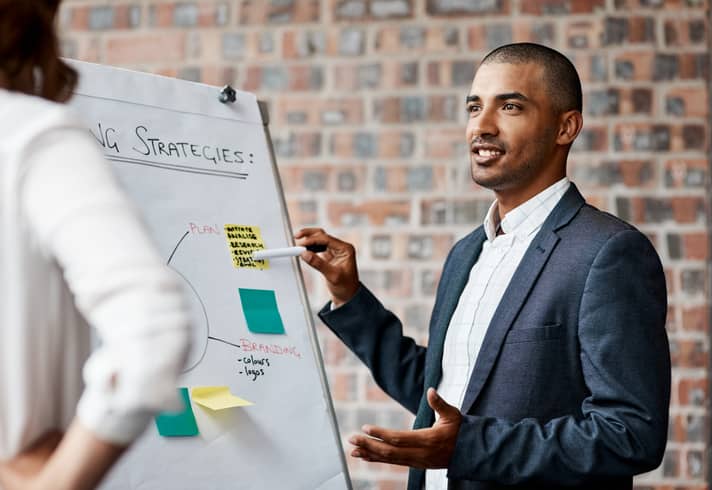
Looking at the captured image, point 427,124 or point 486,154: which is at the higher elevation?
point 486,154

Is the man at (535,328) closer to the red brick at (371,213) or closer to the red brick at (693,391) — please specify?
the red brick at (371,213)

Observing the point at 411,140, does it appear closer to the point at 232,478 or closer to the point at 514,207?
the point at 514,207

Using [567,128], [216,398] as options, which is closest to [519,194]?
[567,128]

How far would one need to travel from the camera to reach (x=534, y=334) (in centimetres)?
165

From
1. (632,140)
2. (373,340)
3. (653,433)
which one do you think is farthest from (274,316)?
(632,140)

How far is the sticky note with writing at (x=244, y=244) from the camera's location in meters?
1.81

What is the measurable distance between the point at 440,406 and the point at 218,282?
50 centimetres

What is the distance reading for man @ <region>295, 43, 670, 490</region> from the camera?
156 centimetres

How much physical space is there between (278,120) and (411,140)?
1.39 ft

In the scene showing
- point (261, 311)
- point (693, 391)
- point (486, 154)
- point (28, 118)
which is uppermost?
point (28, 118)

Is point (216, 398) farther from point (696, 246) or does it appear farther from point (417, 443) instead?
point (696, 246)

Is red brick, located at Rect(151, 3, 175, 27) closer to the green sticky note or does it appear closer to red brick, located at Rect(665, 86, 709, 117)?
red brick, located at Rect(665, 86, 709, 117)

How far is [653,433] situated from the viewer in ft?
5.17

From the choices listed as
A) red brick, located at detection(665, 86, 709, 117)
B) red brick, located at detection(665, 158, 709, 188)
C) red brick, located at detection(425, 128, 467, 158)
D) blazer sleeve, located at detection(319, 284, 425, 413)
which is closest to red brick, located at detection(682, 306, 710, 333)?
red brick, located at detection(665, 158, 709, 188)
